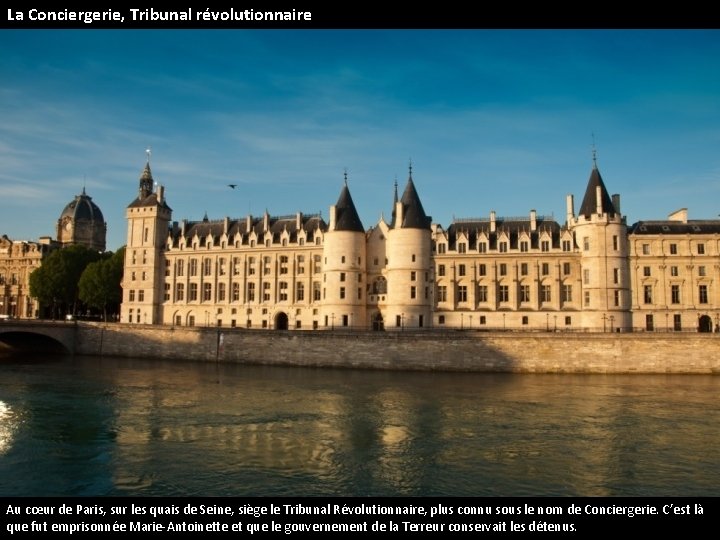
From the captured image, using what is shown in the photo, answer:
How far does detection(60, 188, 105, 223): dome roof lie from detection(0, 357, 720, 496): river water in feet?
245

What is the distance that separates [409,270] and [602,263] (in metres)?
18.0

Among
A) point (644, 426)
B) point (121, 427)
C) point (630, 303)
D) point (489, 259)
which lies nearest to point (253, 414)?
point (121, 427)

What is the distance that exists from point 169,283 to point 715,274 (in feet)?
194

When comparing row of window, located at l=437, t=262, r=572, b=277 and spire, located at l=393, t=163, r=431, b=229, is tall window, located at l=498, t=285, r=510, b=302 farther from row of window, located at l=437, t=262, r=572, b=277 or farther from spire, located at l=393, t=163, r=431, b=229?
spire, located at l=393, t=163, r=431, b=229

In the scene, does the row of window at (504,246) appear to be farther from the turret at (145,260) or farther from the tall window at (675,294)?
the turret at (145,260)

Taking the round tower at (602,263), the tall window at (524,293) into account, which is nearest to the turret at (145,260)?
the tall window at (524,293)

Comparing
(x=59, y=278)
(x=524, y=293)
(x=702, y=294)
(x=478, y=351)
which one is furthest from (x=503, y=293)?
(x=59, y=278)

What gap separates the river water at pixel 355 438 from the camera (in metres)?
16.4

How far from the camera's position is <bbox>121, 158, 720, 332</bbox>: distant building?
53.3m

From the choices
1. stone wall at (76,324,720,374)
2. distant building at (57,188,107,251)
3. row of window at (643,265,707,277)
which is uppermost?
distant building at (57,188,107,251)

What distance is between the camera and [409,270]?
54.2 metres

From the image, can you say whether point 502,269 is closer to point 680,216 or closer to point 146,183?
point 680,216

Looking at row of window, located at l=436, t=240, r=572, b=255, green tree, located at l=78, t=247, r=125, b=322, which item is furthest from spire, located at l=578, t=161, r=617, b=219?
green tree, located at l=78, t=247, r=125, b=322

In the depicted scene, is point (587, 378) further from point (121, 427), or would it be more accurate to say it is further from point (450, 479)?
point (121, 427)
